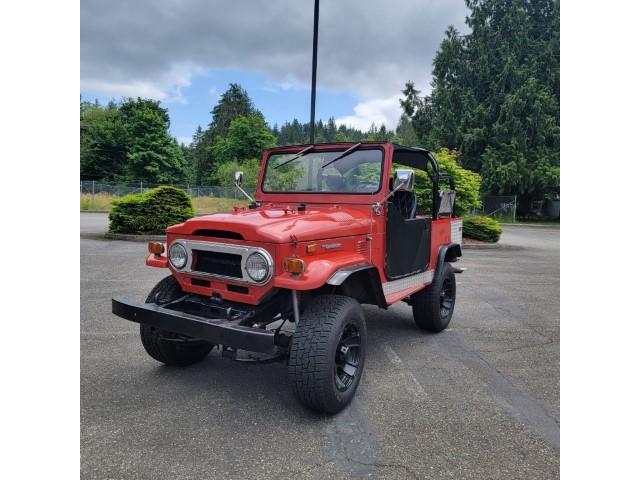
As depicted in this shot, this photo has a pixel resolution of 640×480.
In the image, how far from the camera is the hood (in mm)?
3283

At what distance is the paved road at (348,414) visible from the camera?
2.68m

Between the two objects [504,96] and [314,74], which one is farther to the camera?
[504,96]

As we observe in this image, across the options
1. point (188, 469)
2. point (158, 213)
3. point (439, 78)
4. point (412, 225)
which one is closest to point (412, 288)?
point (412, 225)

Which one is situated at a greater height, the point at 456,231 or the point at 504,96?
the point at 504,96

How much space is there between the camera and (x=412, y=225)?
15.5ft

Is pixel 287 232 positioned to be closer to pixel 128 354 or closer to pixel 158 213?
pixel 128 354

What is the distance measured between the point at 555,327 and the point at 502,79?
27363 mm

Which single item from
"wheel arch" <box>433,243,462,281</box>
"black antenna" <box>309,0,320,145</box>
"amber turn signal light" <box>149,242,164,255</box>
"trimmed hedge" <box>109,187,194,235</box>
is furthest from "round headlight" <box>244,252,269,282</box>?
"trimmed hedge" <box>109,187,194,235</box>

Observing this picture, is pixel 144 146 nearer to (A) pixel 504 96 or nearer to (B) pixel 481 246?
(A) pixel 504 96

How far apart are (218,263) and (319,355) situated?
114 centimetres

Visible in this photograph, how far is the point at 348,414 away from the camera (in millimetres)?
3299

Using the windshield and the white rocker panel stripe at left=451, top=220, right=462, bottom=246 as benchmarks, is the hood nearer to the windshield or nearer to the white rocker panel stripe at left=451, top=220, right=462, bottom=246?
the windshield

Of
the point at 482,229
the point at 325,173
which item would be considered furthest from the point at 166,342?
the point at 482,229

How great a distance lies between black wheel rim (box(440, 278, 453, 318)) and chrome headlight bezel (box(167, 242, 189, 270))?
10.5 ft
